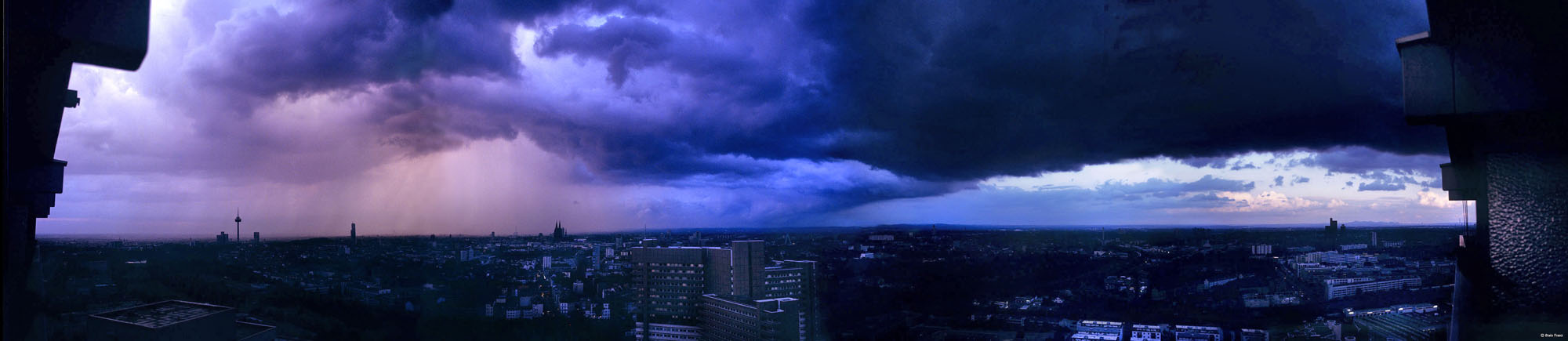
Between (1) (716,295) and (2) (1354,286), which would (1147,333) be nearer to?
(2) (1354,286)

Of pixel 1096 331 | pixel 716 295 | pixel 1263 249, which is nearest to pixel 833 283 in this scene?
pixel 716 295

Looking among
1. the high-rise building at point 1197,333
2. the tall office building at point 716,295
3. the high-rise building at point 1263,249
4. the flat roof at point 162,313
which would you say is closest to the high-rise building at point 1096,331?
the high-rise building at point 1197,333

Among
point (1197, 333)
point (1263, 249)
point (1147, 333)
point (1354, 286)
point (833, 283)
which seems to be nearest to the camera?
point (1354, 286)

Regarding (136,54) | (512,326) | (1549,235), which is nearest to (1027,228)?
(1549,235)

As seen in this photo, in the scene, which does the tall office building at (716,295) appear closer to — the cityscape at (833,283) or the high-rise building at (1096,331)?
the cityscape at (833,283)

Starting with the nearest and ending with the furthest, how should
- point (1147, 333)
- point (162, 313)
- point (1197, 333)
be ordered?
point (162, 313)
point (1197, 333)
point (1147, 333)

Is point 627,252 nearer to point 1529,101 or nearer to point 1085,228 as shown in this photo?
point 1085,228
